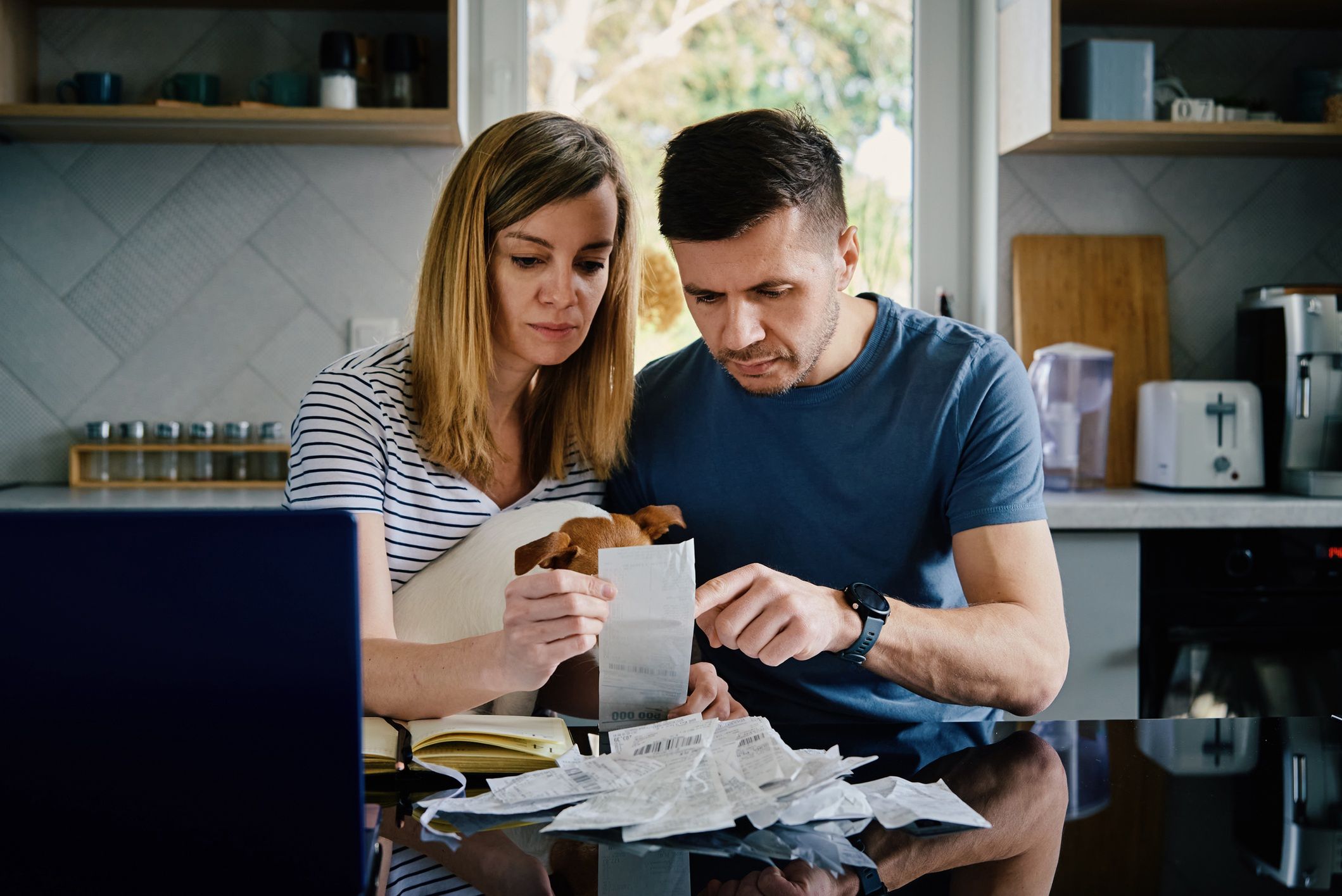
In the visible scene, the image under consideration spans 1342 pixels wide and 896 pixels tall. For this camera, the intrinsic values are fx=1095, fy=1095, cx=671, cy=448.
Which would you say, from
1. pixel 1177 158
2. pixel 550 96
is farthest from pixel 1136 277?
pixel 550 96

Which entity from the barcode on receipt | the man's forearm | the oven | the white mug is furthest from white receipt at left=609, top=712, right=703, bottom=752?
the white mug

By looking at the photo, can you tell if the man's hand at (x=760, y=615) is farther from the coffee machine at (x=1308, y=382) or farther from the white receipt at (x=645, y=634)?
the coffee machine at (x=1308, y=382)

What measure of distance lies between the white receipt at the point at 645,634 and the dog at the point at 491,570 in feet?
0.66

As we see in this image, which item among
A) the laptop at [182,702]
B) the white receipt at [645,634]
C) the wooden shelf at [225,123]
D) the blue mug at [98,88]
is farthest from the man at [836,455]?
the blue mug at [98,88]

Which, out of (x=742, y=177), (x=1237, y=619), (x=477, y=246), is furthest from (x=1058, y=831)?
(x=1237, y=619)

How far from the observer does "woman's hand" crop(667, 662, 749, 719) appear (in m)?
1.12

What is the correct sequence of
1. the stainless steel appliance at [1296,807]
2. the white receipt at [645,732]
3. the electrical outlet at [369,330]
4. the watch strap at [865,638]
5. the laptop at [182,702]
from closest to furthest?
1. the laptop at [182,702]
2. the stainless steel appliance at [1296,807]
3. the white receipt at [645,732]
4. the watch strap at [865,638]
5. the electrical outlet at [369,330]

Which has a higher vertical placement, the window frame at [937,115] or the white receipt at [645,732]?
the window frame at [937,115]

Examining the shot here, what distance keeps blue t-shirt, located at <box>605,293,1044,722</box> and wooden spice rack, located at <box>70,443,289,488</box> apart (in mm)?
1389

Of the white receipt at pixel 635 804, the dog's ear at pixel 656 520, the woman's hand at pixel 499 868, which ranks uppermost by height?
the dog's ear at pixel 656 520

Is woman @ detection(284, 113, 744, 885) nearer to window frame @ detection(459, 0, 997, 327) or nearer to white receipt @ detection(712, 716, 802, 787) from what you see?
white receipt @ detection(712, 716, 802, 787)

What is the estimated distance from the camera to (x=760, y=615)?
1118 mm

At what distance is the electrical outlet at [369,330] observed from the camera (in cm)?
279

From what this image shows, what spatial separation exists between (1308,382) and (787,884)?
232 centimetres
